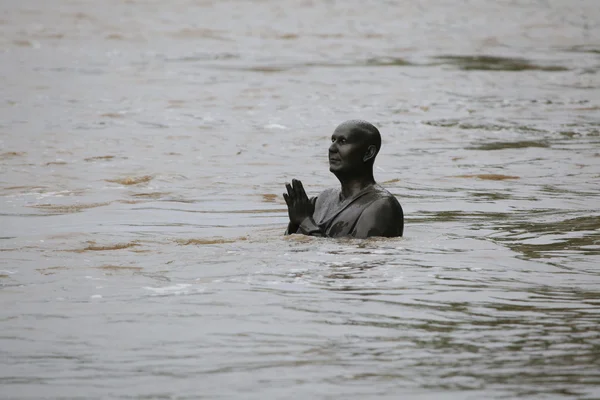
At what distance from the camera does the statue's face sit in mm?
9672

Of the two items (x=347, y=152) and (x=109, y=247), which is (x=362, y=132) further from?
(x=109, y=247)

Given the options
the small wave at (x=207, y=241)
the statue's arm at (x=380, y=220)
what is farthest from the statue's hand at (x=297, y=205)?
the small wave at (x=207, y=241)

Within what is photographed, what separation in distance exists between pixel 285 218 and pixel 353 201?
2.33 metres

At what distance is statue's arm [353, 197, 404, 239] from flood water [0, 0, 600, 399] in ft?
0.30

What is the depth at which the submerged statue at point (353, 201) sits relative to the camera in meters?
9.49

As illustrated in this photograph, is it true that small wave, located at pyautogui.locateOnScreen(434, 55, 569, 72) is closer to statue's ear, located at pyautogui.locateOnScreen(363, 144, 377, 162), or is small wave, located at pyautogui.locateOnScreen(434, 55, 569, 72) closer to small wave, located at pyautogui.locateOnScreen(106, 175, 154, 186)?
small wave, located at pyautogui.locateOnScreen(106, 175, 154, 186)

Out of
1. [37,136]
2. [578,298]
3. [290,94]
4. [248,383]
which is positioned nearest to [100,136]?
[37,136]

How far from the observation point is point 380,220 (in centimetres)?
947

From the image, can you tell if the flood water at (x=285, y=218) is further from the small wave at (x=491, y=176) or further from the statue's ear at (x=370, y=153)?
the statue's ear at (x=370, y=153)

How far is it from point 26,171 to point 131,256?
5743 millimetres

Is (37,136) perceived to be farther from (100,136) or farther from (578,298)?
(578,298)

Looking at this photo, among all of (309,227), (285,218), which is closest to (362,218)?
(309,227)

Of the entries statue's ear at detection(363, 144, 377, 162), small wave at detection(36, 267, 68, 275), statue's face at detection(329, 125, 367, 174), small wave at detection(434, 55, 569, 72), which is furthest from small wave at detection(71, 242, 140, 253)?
small wave at detection(434, 55, 569, 72)

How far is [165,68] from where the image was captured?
25875mm
